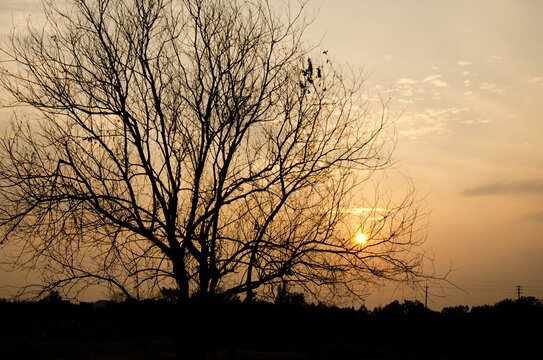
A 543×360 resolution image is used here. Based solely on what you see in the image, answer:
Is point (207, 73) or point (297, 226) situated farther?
point (207, 73)

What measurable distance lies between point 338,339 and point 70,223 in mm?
24294

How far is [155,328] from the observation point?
2195 cm

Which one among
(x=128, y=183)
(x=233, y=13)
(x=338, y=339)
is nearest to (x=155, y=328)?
(x=338, y=339)

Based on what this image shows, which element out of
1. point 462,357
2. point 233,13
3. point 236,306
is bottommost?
point 462,357

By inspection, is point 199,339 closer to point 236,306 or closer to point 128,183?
point 236,306

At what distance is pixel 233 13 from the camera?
10.1 m

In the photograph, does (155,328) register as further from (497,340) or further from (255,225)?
(497,340)

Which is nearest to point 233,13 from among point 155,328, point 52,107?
point 52,107

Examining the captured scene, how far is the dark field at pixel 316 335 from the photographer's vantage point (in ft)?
73.2

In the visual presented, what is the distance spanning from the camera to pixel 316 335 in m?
30.5

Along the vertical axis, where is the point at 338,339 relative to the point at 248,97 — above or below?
below

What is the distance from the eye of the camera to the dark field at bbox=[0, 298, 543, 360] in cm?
2230

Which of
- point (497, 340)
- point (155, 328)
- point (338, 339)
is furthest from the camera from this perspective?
point (338, 339)

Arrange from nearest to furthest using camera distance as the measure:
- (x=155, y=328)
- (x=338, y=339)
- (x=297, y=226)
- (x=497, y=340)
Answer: (x=297, y=226) → (x=155, y=328) → (x=497, y=340) → (x=338, y=339)
